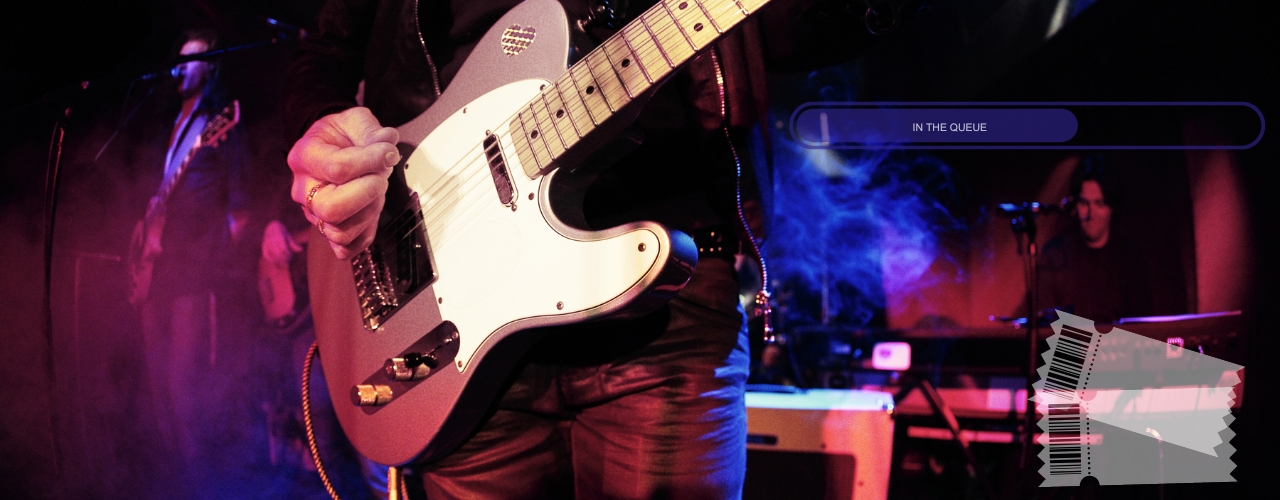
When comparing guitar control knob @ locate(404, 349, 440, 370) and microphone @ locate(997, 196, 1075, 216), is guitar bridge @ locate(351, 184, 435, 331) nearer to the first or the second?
guitar control knob @ locate(404, 349, 440, 370)

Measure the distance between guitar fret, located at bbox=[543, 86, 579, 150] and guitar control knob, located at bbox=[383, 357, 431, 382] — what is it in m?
0.47

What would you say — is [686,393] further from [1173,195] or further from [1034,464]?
[1173,195]

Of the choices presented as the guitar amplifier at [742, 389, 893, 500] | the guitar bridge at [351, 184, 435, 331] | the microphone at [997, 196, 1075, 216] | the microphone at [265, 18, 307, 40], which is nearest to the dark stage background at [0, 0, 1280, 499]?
the microphone at [265, 18, 307, 40]

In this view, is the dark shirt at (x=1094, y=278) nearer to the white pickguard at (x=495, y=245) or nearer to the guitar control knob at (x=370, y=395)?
the white pickguard at (x=495, y=245)

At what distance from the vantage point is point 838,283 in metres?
4.16

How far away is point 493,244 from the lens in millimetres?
959

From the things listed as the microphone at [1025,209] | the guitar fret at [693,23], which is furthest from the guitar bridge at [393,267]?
the microphone at [1025,209]

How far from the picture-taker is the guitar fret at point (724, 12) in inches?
28.0

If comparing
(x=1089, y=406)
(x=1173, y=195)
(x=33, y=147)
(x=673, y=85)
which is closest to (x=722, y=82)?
(x=673, y=85)

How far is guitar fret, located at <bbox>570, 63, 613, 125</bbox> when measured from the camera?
812mm

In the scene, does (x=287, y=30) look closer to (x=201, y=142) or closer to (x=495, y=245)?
(x=201, y=142)

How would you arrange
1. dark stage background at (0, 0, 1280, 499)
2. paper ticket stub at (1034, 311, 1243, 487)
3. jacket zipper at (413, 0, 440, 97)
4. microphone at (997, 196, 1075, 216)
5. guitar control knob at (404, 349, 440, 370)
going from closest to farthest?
guitar control knob at (404, 349, 440, 370)
jacket zipper at (413, 0, 440, 97)
paper ticket stub at (1034, 311, 1243, 487)
dark stage background at (0, 0, 1280, 499)
microphone at (997, 196, 1075, 216)

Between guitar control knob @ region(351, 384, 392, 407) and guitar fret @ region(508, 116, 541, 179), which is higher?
guitar fret @ region(508, 116, 541, 179)


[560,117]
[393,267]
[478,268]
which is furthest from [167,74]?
[560,117]
